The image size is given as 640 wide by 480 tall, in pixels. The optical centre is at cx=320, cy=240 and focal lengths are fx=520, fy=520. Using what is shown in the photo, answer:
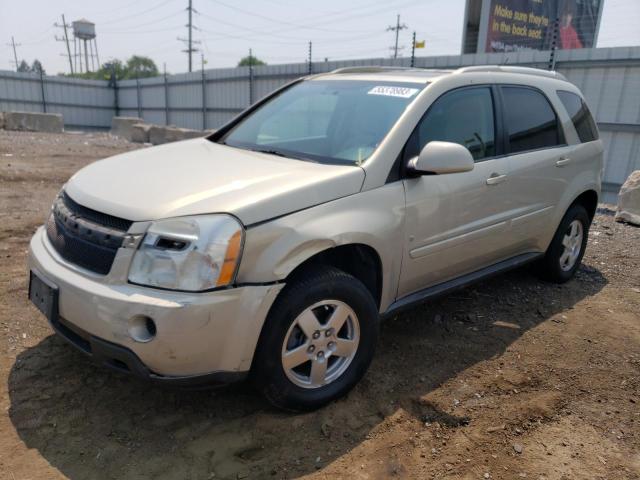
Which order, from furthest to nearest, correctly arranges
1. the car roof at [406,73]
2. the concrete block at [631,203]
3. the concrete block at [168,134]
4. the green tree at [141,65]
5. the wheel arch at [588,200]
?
the green tree at [141,65] → the concrete block at [168,134] → the concrete block at [631,203] → the wheel arch at [588,200] → the car roof at [406,73]

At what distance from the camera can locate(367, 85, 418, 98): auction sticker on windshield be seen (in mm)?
3216

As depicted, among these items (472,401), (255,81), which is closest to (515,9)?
(255,81)

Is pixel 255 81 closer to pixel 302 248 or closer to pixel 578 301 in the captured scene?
pixel 578 301

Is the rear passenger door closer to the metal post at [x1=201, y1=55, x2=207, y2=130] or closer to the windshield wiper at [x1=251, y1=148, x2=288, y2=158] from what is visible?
the windshield wiper at [x1=251, y1=148, x2=288, y2=158]

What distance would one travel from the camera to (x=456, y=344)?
3.55m

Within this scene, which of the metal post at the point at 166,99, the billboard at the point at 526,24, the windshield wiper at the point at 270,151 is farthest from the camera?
the metal post at the point at 166,99

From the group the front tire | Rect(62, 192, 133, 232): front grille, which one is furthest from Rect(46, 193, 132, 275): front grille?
the front tire

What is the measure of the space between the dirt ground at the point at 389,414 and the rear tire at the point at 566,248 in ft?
2.30

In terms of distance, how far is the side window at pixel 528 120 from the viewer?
380cm

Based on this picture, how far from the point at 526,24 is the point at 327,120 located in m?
22.3

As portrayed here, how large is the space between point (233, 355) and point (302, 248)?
0.58 meters

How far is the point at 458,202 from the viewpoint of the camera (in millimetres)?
3268

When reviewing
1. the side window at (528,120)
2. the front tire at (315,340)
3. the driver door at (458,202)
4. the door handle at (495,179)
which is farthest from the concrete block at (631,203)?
the front tire at (315,340)

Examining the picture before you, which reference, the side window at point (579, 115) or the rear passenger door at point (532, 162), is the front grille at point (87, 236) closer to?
the rear passenger door at point (532, 162)
